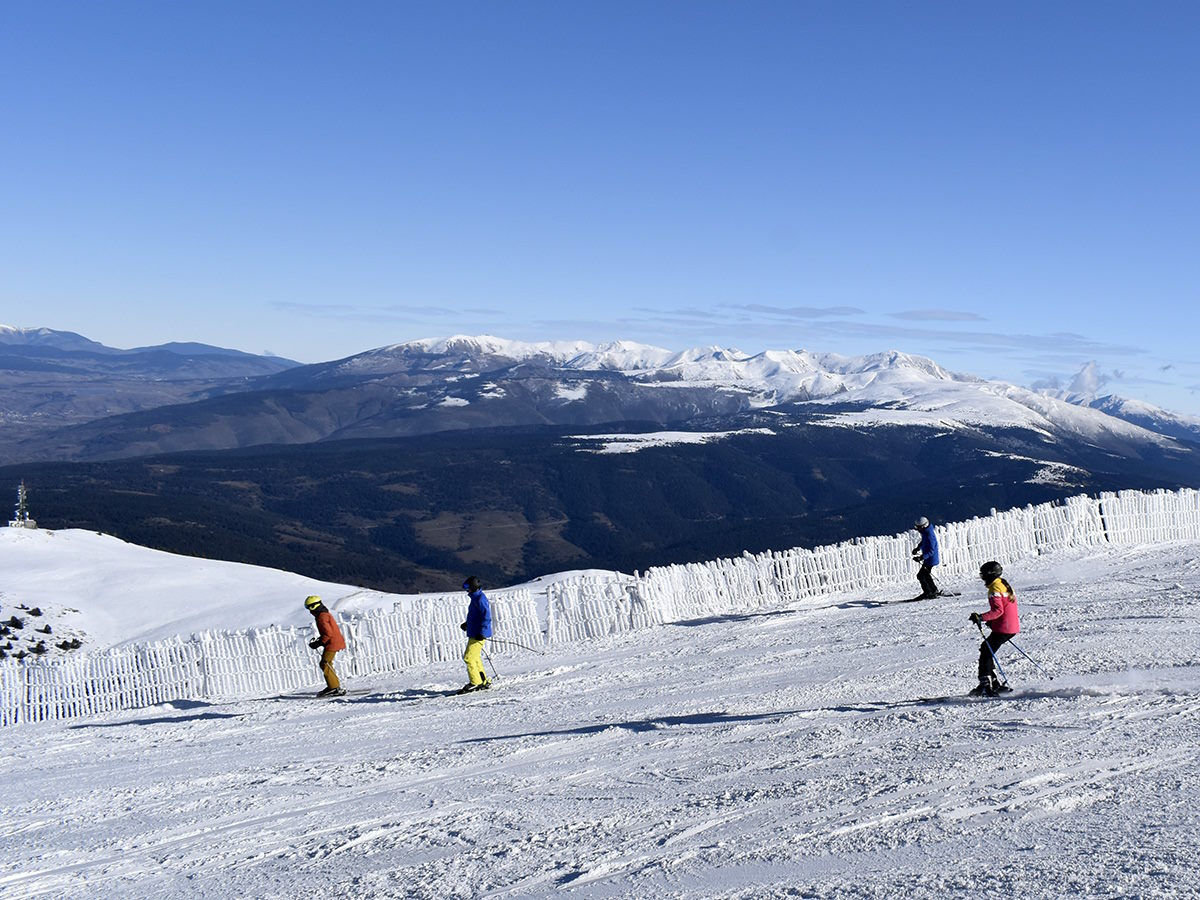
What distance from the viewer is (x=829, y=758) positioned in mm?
9188

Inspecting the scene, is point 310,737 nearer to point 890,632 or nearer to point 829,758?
point 829,758

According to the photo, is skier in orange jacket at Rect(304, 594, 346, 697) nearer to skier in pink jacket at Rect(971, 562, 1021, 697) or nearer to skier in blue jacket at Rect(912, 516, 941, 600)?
skier in pink jacket at Rect(971, 562, 1021, 697)

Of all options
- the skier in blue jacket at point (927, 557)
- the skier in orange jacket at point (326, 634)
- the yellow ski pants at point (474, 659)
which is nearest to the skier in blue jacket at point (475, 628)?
the yellow ski pants at point (474, 659)

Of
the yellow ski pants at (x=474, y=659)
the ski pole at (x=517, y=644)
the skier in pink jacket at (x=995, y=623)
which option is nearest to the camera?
the skier in pink jacket at (x=995, y=623)

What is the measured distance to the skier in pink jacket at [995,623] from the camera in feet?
35.8

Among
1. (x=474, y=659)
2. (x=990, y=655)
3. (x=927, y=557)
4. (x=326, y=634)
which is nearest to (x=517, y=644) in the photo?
(x=474, y=659)

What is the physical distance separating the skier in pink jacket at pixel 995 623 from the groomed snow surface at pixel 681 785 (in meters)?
0.21

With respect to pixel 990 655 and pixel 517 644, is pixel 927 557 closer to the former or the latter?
pixel 517 644

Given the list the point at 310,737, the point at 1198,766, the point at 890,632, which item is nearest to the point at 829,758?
the point at 1198,766

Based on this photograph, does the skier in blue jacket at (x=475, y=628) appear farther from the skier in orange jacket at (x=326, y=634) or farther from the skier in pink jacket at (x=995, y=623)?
the skier in pink jacket at (x=995, y=623)

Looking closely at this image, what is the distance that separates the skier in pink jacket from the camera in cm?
1090

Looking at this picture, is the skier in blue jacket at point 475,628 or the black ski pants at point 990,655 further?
the skier in blue jacket at point 475,628

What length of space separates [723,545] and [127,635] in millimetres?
98658

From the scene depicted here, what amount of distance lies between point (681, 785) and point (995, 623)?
13.2ft
